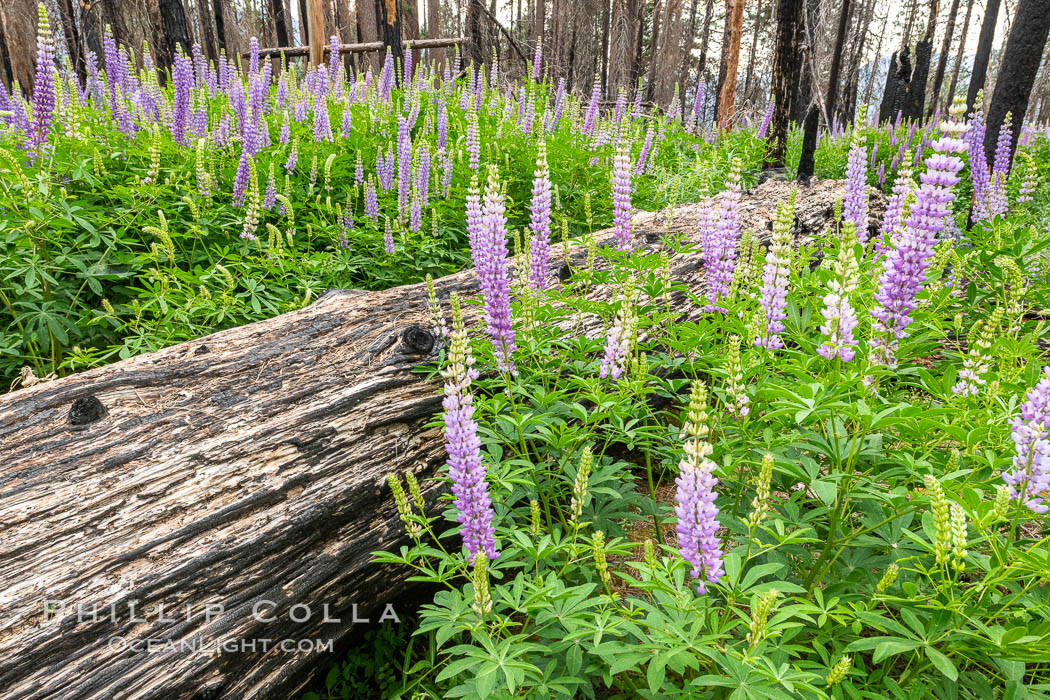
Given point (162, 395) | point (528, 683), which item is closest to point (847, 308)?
point (528, 683)

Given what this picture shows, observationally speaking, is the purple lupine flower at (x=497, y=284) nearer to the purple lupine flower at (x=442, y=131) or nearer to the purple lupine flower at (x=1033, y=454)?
the purple lupine flower at (x=1033, y=454)

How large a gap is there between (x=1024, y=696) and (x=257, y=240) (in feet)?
15.6

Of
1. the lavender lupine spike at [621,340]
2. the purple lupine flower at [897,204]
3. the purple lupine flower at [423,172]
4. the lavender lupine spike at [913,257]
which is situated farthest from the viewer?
the purple lupine flower at [423,172]

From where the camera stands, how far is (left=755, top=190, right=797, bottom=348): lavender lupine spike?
2.27 metres

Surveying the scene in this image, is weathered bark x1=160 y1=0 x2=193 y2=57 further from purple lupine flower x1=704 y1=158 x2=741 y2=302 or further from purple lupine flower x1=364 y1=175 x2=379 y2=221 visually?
purple lupine flower x1=704 y1=158 x2=741 y2=302

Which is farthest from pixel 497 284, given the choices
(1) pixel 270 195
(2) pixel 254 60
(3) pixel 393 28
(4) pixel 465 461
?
(3) pixel 393 28

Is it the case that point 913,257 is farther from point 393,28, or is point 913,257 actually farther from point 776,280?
point 393,28

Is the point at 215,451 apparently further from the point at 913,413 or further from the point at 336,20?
the point at 336,20

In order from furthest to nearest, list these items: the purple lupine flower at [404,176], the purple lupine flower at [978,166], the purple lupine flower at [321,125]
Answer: the purple lupine flower at [978,166]
the purple lupine flower at [321,125]
the purple lupine flower at [404,176]

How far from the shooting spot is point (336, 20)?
2739 centimetres

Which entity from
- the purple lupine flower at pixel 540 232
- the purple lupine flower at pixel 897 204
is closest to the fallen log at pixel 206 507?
the purple lupine flower at pixel 540 232

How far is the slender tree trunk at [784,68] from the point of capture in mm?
7945

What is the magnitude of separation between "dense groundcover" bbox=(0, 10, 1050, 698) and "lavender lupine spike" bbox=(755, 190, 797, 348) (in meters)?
0.01

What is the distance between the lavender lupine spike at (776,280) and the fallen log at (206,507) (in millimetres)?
1598
